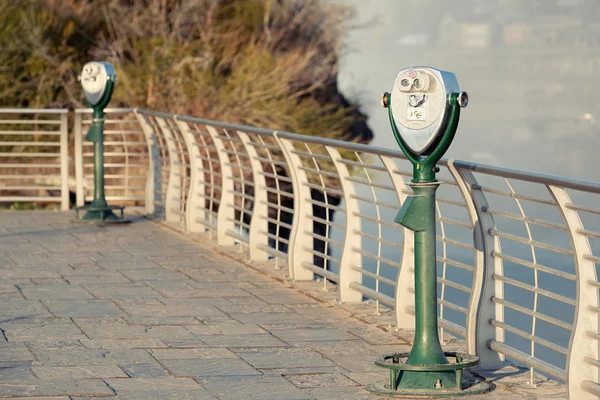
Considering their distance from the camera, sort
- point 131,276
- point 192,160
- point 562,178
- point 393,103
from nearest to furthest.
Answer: point 562,178, point 393,103, point 131,276, point 192,160

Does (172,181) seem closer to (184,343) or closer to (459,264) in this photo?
(184,343)

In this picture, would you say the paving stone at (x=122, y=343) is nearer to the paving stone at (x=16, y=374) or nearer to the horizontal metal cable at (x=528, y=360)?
the paving stone at (x=16, y=374)

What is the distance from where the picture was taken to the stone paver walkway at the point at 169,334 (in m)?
5.87

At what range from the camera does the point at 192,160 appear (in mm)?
12016

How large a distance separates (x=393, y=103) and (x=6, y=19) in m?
20.2

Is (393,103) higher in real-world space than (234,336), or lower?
higher

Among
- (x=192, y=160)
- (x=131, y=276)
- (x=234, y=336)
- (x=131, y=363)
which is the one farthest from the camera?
→ (x=192, y=160)

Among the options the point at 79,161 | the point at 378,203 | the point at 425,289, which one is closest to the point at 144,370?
the point at 425,289

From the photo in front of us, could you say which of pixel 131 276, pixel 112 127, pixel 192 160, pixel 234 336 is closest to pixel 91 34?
pixel 112 127

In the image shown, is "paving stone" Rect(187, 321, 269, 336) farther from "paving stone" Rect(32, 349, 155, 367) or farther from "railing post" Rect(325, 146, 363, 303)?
"railing post" Rect(325, 146, 363, 303)

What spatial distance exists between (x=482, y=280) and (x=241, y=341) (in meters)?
1.51

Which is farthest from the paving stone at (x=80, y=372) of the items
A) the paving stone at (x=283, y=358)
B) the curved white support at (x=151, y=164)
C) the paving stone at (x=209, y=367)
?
the curved white support at (x=151, y=164)

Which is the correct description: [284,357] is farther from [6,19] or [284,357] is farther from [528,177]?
[6,19]

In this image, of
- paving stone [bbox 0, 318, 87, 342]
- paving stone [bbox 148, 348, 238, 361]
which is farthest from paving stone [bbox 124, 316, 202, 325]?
paving stone [bbox 148, 348, 238, 361]
